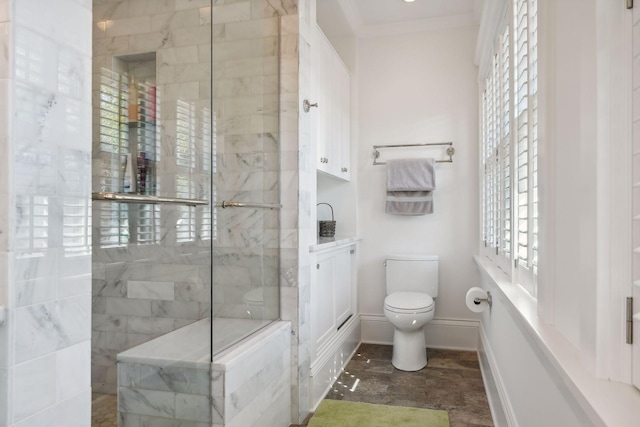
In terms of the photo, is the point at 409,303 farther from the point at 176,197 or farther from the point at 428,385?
the point at 176,197

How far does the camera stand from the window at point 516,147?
64.8 inches

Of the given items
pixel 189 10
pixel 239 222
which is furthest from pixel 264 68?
pixel 239 222

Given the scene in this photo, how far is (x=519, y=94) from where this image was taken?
6.10 ft

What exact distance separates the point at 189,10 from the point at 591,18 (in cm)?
143

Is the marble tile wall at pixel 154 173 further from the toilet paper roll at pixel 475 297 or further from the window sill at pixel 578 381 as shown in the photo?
the toilet paper roll at pixel 475 297

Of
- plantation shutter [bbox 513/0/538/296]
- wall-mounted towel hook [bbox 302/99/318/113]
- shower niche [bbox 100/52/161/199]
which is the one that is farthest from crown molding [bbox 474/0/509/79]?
shower niche [bbox 100/52/161/199]

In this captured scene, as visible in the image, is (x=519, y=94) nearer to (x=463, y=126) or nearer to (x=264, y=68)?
(x=264, y=68)

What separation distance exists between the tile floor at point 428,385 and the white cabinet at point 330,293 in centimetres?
33

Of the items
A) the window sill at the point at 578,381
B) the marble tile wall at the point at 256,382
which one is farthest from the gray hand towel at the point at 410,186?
the window sill at the point at 578,381

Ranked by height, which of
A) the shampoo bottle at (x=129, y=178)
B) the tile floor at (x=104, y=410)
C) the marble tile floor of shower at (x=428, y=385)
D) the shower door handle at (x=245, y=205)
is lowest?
the marble tile floor of shower at (x=428, y=385)

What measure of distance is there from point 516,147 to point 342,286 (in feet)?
5.70

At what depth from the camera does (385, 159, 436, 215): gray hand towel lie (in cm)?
349

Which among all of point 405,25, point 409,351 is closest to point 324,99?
point 405,25

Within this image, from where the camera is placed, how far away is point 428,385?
2.77 metres
